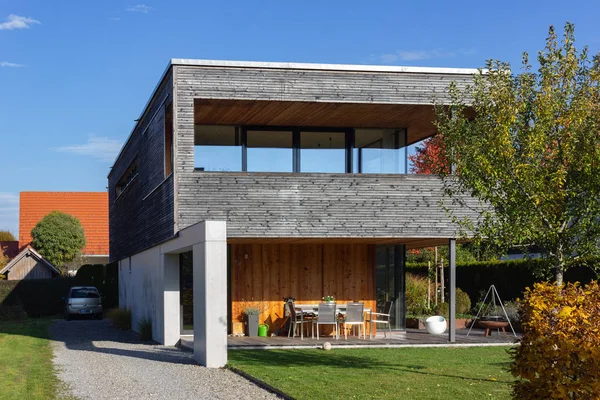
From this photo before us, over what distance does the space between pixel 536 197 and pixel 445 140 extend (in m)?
2.17

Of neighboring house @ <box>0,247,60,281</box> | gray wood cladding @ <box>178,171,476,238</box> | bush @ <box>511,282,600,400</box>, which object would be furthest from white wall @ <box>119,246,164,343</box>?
bush @ <box>511,282,600,400</box>

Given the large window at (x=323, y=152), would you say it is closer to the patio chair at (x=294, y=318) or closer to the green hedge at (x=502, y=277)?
the patio chair at (x=294, y=318)

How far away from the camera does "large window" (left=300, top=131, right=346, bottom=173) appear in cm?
2058

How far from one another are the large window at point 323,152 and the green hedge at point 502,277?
552 centimetres

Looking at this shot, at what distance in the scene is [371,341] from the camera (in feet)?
63.3

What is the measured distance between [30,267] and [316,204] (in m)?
27.9

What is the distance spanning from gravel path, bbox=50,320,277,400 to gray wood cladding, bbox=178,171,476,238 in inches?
118

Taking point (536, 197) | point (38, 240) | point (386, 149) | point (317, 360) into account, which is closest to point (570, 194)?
point (536, 197)

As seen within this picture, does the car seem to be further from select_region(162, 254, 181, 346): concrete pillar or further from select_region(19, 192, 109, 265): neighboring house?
select_region(19, 192, 109, 265): neighboring house

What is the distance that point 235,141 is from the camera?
2047cm

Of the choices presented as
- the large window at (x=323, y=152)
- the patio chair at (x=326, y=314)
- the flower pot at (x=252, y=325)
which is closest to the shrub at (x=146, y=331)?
the flower pot at (x=252, y=325)

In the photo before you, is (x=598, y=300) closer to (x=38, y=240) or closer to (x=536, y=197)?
(x=536, y=197)

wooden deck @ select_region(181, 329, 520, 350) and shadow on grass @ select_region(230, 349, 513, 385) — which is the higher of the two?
shadow on grass @ select_region(230, 349, 513, 385)

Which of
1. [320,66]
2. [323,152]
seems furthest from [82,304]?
[320,66]
